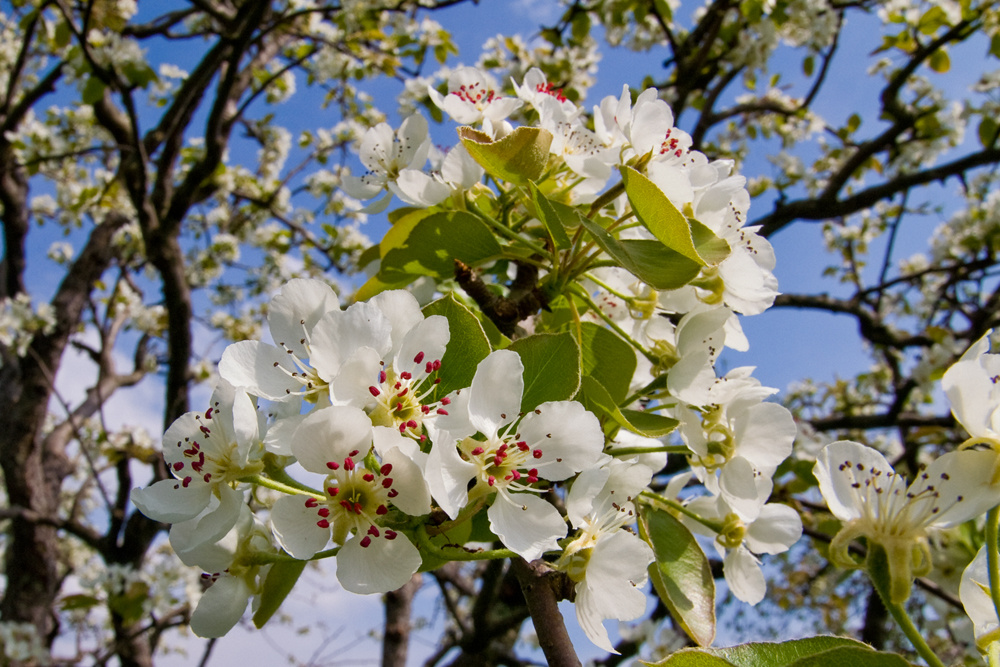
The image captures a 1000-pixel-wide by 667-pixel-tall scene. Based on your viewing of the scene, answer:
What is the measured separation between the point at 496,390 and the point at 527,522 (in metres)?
0.15

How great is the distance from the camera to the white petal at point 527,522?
652mm

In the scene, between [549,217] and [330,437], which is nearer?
[330,437]

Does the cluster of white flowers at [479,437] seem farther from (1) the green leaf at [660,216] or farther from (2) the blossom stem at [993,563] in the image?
(2) the blossom stem at [993,563]

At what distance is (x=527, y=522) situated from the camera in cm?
67

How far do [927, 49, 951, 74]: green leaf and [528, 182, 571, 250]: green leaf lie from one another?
393cm

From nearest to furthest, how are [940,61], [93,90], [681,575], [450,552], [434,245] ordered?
[450,552], [681,575], [434,245], [93,90], [940,61]

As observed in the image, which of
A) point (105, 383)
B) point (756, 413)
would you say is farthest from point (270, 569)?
point (105, 383)

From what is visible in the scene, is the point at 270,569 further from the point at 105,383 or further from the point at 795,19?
the point at 105,383

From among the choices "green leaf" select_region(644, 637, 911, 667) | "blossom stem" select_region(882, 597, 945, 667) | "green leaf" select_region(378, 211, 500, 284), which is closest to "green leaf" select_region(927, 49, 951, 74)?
"green leaf" select_region(378, 211, 500, 284)

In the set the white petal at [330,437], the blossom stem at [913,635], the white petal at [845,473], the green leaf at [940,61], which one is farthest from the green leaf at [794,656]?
the green leaf at [940,61]

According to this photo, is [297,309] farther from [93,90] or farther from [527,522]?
[93,90]

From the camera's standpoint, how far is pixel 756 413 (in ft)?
2.85

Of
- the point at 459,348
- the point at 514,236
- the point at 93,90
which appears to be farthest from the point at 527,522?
the point at 93,90

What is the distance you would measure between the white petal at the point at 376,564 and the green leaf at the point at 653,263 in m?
0.39
